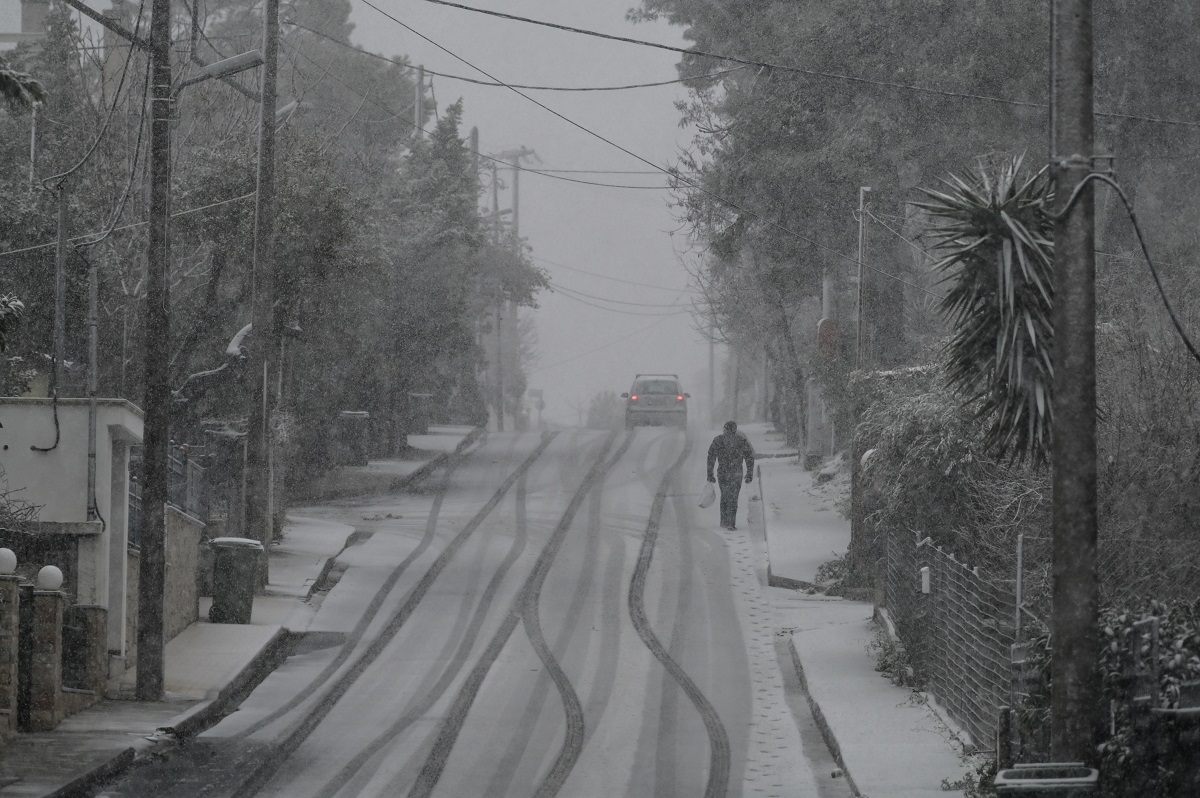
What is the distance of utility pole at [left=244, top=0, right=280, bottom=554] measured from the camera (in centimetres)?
2222

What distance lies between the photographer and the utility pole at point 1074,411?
8.46m

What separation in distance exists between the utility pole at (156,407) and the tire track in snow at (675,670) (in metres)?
5.66

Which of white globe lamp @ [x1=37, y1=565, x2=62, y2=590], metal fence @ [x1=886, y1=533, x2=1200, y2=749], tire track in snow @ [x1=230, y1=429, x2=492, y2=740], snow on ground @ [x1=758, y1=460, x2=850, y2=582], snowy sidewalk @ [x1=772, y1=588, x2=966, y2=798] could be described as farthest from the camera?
snow on ground @ [x1=758, y1=460, x2=850, y2=582]

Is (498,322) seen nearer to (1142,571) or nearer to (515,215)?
(515,215)

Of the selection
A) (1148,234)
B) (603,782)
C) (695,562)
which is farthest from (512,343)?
(603,782)

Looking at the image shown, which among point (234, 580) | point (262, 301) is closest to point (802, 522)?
point (262, 301)

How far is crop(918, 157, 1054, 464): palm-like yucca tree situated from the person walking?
17.5 metres

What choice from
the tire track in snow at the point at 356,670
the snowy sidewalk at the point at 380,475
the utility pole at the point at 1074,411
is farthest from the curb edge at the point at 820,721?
the snowy sidewalk at the point at 380,475

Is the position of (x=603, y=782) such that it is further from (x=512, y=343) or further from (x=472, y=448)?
(x=512, y=343)

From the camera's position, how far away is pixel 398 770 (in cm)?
1330

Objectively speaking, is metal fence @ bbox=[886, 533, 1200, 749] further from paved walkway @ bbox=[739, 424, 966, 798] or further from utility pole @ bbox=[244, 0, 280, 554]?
utility pole @ bbox=[244, 0, 280, 554]

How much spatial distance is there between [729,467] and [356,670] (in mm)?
11390

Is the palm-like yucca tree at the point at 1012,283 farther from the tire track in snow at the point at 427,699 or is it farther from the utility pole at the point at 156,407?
the utility pole at the point at 156,407

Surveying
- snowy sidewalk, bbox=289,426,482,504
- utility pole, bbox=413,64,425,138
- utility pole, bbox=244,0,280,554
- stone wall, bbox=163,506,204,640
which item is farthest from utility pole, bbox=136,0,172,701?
utility pole, bbox=413,64,425,138
